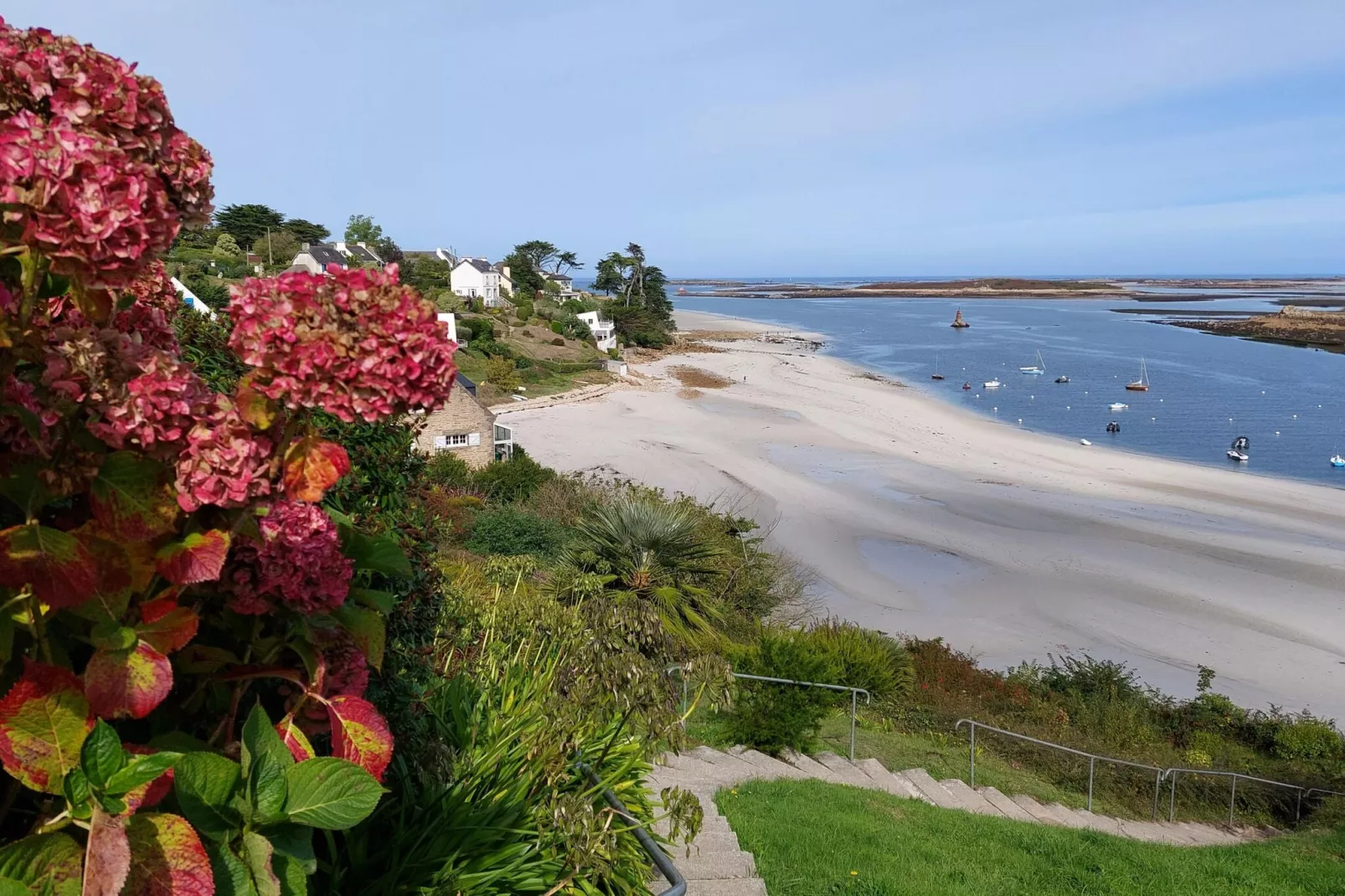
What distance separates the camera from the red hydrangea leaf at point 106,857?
1.24m

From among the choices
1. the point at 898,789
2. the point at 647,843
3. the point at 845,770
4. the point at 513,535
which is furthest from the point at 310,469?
the point at 513,535

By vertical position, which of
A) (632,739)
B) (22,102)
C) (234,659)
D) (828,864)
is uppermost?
(22,102)

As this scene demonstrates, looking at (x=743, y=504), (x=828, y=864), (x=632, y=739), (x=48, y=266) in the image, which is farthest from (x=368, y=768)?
(x=743, y=504)

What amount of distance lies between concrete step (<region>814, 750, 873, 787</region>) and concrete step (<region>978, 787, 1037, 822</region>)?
149 cm

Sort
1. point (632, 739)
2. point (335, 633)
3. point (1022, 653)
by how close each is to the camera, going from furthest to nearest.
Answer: point (1022, 653) → point (632, 739) → point (335, 633)

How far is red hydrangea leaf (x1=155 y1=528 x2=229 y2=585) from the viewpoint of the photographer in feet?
4.80

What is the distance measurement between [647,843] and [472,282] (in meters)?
75.0

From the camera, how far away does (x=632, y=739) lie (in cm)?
454

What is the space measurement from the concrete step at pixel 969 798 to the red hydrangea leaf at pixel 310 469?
9.24 m

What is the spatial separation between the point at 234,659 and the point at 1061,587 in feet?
76.1

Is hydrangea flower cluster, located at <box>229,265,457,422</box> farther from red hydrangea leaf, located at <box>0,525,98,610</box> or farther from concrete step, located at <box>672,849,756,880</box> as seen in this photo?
concrete step, located at <box>672,849,756,880</box>

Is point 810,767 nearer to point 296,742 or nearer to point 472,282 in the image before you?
point 296,742

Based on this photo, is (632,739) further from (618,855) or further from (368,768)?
(368,768)

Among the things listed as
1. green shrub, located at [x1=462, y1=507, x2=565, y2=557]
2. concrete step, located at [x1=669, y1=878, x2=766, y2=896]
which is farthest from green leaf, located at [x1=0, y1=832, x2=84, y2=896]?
green shrub, located at [x1=462, y1=507, x2=565, y2=557]
